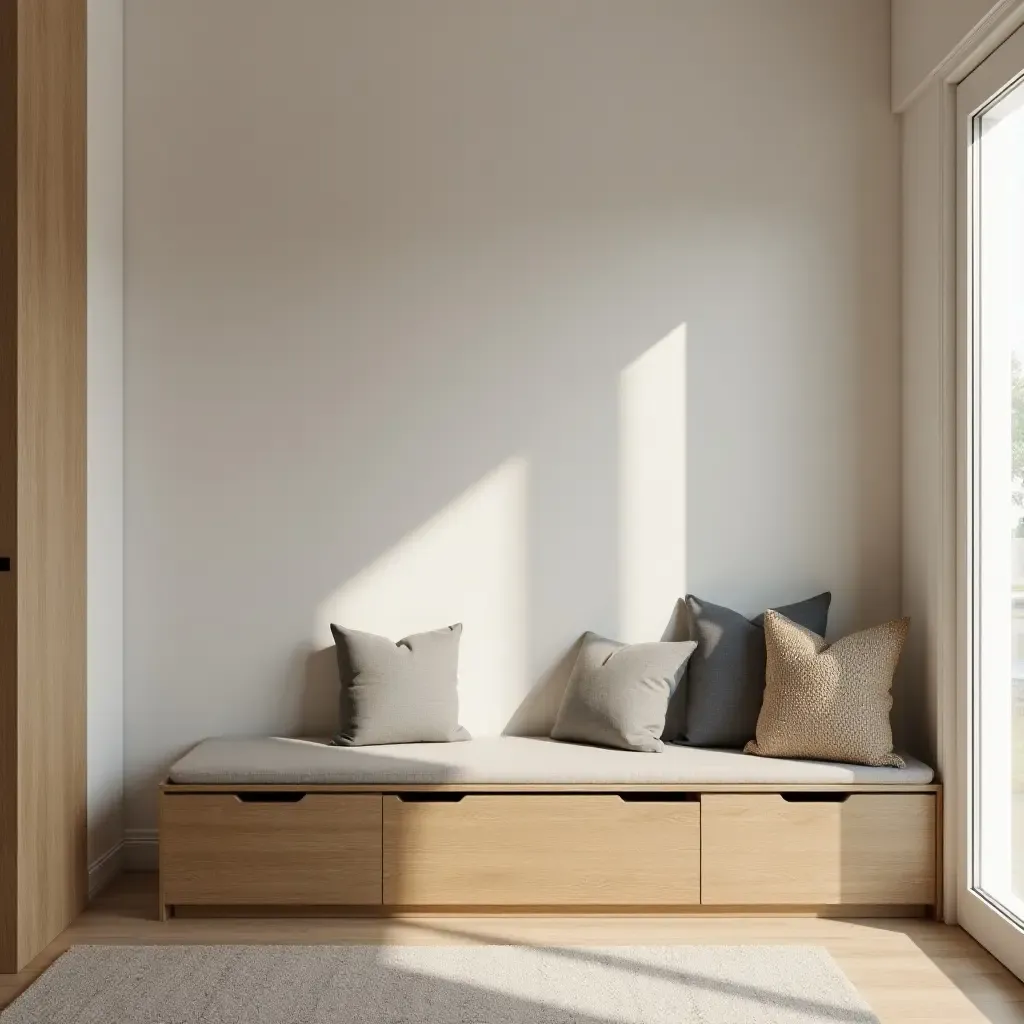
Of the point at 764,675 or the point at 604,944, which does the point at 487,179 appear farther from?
the point at 604,944

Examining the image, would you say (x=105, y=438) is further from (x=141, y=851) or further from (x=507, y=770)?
(x=507, y=770)

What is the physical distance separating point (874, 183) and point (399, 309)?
1.53 m

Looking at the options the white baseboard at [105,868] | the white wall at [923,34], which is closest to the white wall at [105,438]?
the white baseboard at [105,868]

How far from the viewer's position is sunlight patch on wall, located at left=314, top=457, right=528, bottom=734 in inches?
Result: 141

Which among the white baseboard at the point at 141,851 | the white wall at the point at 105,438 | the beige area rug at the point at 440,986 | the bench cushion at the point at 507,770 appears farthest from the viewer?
the white baseboard at the point at 141,851

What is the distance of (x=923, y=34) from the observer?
324 centimetres

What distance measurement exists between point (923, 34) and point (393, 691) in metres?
2.41

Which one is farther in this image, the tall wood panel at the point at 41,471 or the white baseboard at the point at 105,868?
the white baseboard at the point at 105,868

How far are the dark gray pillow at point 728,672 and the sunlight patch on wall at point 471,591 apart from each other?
0.54m

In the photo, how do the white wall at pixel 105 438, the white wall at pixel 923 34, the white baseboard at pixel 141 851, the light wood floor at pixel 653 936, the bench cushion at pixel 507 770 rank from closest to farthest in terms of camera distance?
the light wood floor at pixel 653 936, the white wall at pixel 923 34, the bench cushion at pixel 507 770, the white wall at pixel 105 438, the white baseboard at pixel 141 851

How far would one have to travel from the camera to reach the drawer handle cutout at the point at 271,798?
3.11 metres

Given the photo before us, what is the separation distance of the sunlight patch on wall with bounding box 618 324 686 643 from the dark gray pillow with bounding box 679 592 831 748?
16cm

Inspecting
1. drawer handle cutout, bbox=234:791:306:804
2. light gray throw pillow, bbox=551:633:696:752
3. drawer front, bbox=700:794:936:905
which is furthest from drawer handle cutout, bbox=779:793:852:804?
drawer handle cutout, bbox=234:791:306:804

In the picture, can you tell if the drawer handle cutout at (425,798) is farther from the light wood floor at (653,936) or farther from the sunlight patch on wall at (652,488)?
the sunlight patch on wall at (652,488)
